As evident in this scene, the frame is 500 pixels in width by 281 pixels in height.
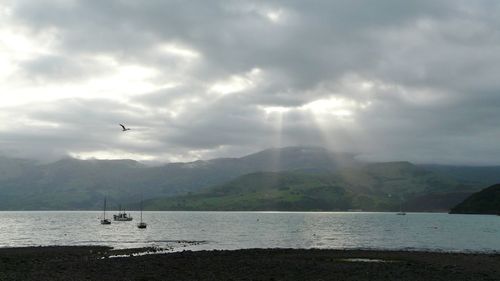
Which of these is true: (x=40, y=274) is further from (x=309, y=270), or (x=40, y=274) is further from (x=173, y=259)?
(x=309, y=270)

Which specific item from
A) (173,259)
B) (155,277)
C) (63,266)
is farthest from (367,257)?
(63,266)

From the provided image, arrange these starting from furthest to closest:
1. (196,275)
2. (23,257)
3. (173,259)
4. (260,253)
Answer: (260,253) < (23,257) < (173,259) < (196,275)

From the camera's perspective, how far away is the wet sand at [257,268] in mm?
59531

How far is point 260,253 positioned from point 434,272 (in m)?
37.2

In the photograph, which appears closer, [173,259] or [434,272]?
[434,272]

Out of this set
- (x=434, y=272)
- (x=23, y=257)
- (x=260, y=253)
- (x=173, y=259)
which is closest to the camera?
(x=434, y=272)

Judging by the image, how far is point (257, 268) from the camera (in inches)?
2704

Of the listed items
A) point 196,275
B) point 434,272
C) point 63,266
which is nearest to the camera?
point 196,275

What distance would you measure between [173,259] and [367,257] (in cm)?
3461

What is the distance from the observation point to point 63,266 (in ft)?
227

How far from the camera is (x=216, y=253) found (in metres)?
91.9

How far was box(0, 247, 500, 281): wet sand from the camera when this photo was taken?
195ft

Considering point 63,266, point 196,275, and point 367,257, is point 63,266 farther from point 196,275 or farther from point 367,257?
point 367,257

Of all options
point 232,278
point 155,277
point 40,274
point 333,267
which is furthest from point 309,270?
point 40,274
